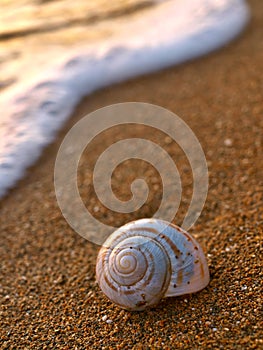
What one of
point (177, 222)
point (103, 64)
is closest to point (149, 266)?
point (177, 222)

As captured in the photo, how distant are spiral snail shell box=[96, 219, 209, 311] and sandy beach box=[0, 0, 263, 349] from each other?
8 cm

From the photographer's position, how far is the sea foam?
388 centimetres

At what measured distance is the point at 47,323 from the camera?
2.40m

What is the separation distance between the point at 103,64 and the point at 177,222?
8.21 feet

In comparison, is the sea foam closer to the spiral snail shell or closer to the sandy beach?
the sandy beach

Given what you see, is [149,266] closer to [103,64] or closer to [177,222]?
[177,222]

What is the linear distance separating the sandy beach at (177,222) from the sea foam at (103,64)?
0.52 ft

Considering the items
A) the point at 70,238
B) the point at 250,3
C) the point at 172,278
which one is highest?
the point at 172,278

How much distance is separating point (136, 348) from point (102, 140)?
81.2 inches

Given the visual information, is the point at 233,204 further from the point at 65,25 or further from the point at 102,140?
the point at 65,25

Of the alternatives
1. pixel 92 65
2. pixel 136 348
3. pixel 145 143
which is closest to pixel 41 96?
pixel 92 65

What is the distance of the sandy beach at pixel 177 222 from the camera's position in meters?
2.23

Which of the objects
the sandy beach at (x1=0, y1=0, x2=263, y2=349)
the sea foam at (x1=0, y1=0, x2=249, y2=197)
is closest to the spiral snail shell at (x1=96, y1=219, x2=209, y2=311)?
the sandy beach at (x1=0, y1=0, x2=263, y2=349)

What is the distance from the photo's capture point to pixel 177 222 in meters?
3.00
